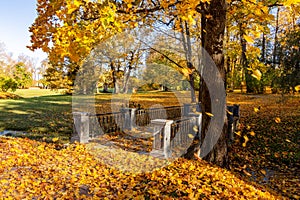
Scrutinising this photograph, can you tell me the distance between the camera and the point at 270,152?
27.7ft

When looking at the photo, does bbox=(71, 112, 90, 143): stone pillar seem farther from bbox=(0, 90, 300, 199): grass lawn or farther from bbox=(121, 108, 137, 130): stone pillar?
bbox=(121, 108, 137, 130): stone pillar

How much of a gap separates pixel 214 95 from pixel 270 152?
4165 millimetres

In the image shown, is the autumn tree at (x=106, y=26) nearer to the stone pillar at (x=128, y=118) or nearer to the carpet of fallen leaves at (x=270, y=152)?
the carpet of fallen leaves at (x=270, y=152)

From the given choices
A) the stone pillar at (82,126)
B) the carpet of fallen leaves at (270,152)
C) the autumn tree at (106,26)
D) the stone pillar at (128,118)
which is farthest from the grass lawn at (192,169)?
the stone pillar at (128,118)

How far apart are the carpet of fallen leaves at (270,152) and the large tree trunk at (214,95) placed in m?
0.62

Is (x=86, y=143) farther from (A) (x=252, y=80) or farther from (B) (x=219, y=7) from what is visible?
(A) (x=252, y=80)

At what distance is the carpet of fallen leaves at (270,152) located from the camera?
640 cm

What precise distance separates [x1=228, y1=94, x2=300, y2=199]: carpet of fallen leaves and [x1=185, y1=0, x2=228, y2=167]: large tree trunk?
0.62 meters

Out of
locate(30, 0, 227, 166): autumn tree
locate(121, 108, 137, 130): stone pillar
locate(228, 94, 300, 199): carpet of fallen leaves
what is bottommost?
locate(228, 94, 300, 199): carpet of fallen leaves

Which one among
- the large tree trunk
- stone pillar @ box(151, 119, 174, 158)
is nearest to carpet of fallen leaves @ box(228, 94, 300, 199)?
the large tree trunk

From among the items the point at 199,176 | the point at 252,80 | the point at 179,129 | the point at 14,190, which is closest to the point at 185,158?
the point at 179,129

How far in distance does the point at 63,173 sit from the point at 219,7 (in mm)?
5155

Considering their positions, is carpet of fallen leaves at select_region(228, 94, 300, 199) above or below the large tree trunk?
below

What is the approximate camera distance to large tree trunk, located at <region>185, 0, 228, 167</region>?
5.64m
